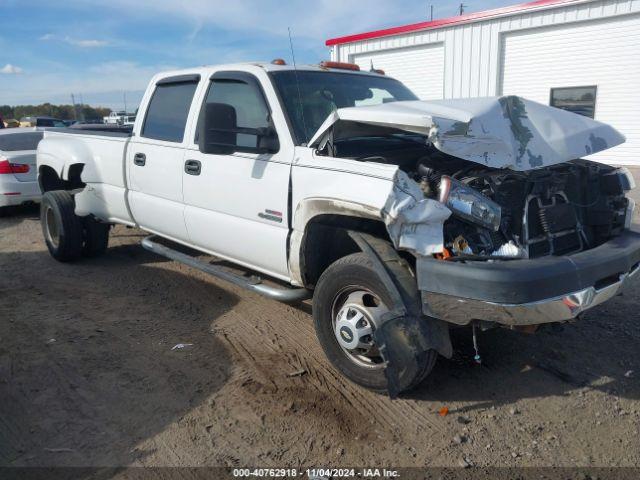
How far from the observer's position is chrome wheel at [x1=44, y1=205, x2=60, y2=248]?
653 cm

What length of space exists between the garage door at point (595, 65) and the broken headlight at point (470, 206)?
12.4 meters

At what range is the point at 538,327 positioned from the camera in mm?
3145

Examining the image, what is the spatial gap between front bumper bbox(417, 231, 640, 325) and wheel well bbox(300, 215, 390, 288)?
0.69 metres

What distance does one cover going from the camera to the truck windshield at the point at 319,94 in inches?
159

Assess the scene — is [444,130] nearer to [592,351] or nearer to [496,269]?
[496,269]

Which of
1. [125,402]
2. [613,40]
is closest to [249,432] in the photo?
[125,402]

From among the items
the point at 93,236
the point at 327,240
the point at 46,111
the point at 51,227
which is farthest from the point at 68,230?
the point at 46,111

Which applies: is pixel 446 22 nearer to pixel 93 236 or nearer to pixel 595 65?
pixel 595 65

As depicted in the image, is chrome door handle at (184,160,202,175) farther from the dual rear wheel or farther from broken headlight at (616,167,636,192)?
broken headlight at (616,167,636,192)

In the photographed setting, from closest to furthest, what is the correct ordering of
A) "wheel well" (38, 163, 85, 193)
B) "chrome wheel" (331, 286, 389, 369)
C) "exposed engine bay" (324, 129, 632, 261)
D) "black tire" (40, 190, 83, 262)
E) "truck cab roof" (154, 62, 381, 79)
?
"exposed engine bay" (324, 129, 632, 261), "chrome wheel" (331, 286, 389, 369), "truck cab roof" (154, 62, 381, 79), "black tire" (40, 190, 83, 262), "wheel well" (38, 163, 85, 193)

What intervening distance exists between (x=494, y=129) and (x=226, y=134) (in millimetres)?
1856

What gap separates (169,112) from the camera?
16.9ft

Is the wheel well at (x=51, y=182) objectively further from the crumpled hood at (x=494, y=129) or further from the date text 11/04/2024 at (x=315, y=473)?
the date text 11/04/2024 at (x=315, y=473)

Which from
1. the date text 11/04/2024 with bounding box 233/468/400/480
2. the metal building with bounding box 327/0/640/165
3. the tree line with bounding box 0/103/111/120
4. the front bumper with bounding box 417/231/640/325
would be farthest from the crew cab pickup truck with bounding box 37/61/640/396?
the tree line with bounding box 0/103/111/120
